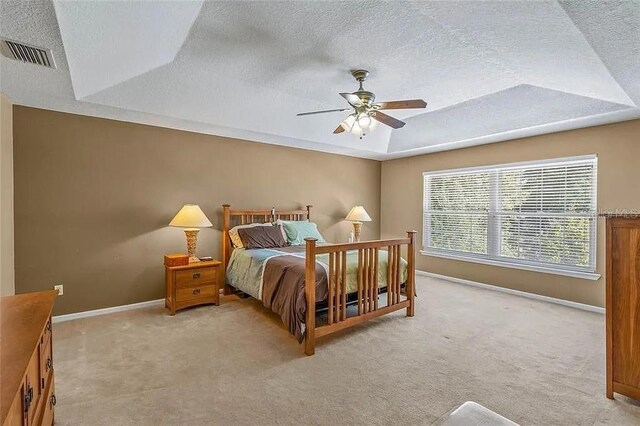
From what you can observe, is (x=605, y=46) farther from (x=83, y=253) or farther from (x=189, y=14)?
(x=83, y=253)

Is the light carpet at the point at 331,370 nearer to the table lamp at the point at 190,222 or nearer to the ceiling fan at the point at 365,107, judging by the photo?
the table lamp at the point at 190,222

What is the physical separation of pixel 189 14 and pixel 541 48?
258 centimetres

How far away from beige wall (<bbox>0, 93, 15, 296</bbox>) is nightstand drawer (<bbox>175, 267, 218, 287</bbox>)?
1.48 m

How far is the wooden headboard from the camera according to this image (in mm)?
4453

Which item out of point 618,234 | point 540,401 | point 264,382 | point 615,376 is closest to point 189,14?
point 264,382

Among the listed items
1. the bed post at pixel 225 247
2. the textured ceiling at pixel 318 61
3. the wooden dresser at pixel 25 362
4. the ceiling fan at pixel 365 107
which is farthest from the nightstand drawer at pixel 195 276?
the ceiling fan at pixel 365 107


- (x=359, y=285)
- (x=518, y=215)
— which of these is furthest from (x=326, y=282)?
(x=518, y=215)

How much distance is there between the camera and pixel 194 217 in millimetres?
3789

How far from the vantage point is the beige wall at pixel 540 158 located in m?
3.66

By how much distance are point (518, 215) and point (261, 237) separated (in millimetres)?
3729

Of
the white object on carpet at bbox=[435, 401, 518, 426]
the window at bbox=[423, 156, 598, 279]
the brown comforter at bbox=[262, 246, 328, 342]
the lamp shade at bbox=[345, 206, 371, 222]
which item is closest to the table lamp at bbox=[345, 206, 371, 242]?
the lamp shade at bbox=[345, 206, 371, 222]

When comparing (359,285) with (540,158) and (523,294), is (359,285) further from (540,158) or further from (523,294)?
(540,158)

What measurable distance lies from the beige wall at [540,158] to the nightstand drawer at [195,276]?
379 cm

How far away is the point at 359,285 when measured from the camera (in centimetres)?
315
